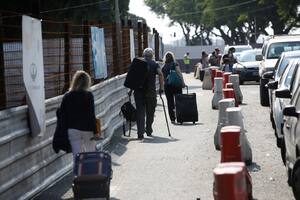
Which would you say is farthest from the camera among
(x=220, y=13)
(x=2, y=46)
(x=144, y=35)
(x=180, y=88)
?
(x=220, y=13)

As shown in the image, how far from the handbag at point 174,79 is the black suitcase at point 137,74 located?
2828 mm

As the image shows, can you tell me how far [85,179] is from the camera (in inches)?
376

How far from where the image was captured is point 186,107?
780 inches

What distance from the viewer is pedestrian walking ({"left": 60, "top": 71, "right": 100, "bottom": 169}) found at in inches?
418

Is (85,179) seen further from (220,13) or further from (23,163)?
(220,13)

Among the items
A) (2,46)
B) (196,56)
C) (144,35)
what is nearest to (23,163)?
(2,46)

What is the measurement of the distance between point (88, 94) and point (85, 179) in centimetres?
147

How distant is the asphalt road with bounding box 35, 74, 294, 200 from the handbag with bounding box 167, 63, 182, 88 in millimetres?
1048

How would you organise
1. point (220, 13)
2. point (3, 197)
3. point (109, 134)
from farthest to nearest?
point (220, 13) → point (109, 134) → point (3, 197)

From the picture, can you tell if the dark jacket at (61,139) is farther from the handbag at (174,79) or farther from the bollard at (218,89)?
the bollard at (218,89)

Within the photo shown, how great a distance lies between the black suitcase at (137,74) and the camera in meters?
17.0

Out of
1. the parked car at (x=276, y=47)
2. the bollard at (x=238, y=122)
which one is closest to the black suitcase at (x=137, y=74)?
the bollard at (x=238, y=122)

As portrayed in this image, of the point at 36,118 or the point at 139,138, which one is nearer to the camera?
the point at 36,118

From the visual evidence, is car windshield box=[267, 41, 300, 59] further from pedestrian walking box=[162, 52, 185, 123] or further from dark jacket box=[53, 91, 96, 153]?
dark jacket box=[53, 91, 96, 153]
